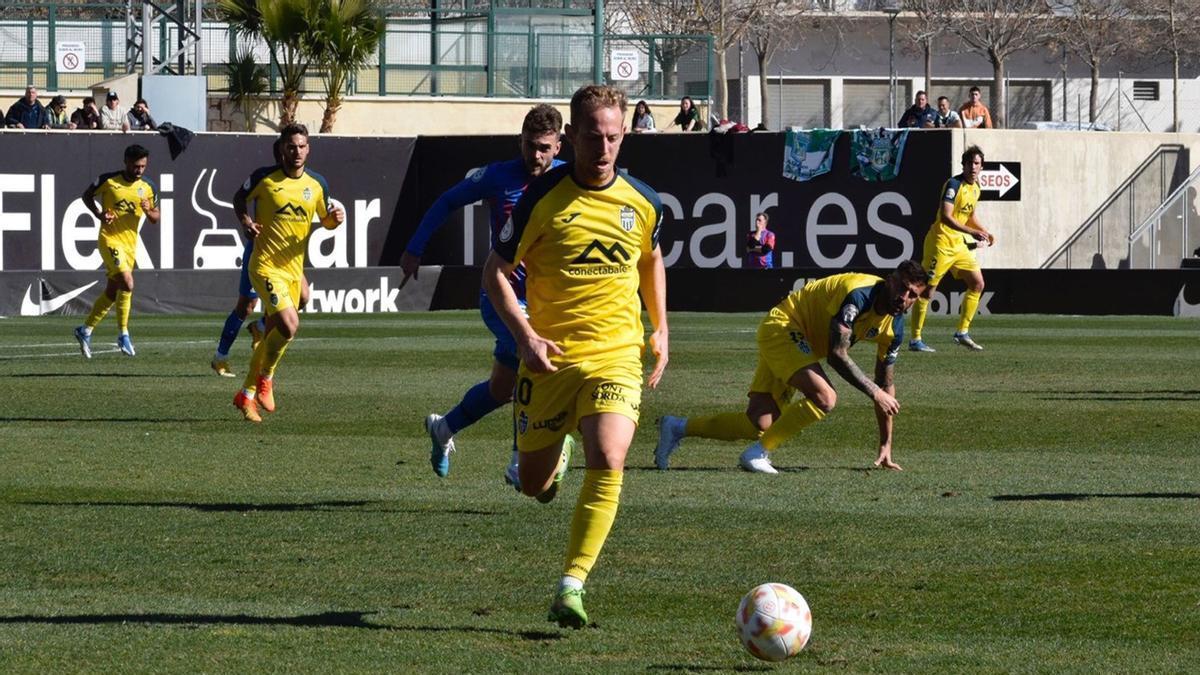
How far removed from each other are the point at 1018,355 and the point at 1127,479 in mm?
A: 10675

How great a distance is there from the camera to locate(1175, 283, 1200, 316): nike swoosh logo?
30.3 m

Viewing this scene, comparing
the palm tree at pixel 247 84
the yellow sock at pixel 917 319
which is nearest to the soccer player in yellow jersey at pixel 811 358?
the yellow sock at pixel 917 319

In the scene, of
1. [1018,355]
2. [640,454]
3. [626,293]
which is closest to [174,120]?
[1018,355]

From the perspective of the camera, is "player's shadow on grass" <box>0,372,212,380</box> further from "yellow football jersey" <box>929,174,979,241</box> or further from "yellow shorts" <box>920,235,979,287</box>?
"yellow football jersey" <box>929,174,979,241</box>

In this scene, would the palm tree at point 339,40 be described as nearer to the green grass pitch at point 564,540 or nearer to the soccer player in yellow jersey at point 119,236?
the soccer player in yellow jersey at point 119,236

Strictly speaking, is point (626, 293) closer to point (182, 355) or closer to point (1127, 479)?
point (1127, 479)

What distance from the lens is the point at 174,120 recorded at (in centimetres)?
3594

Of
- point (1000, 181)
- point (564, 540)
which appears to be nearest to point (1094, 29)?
point (1000, 181)

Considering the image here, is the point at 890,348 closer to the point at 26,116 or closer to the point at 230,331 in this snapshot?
the point at 230,331

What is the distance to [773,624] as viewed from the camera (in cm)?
625

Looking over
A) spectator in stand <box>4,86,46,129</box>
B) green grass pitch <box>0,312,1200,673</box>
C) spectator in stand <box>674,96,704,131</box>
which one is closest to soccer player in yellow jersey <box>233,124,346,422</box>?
Result: green grass pitch <box>0,312,1200,673</box>

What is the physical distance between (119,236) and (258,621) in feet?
48.8

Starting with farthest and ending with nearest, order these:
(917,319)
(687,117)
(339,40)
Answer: (339,40) < (687,117) < (917,319)

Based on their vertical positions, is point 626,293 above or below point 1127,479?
above
